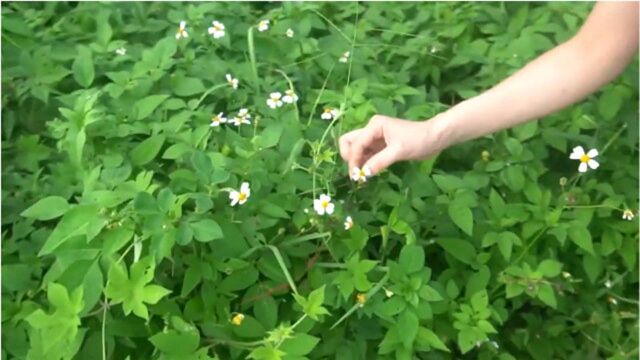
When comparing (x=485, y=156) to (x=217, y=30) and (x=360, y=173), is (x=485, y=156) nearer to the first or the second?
(x=360, y=173)

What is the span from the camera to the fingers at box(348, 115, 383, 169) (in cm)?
148

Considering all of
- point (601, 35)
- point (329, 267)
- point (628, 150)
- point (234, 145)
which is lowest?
point (628, 150)

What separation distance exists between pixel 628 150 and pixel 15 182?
1315 millimetres

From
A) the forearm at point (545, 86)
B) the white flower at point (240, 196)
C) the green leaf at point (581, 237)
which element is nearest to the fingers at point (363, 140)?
the forearm at point (545, 86)

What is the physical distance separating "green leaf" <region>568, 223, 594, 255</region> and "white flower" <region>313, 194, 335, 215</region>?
48 cm

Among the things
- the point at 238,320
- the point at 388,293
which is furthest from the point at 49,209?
the point at 388,293

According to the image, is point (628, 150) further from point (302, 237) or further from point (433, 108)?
point (302, 237)

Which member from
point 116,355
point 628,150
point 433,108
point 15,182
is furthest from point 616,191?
point 15,182

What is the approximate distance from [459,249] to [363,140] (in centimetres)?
28

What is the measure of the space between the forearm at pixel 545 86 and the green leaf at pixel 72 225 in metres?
0.60

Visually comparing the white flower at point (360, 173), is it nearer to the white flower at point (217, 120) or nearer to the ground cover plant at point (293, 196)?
the ground cover plant at point (293, 196)

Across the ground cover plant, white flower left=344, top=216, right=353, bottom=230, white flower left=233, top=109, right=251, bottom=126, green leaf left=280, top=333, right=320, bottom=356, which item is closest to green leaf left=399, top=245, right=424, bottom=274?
the ground cover plant

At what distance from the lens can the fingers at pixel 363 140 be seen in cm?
148

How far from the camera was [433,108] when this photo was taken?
1.79 metres
